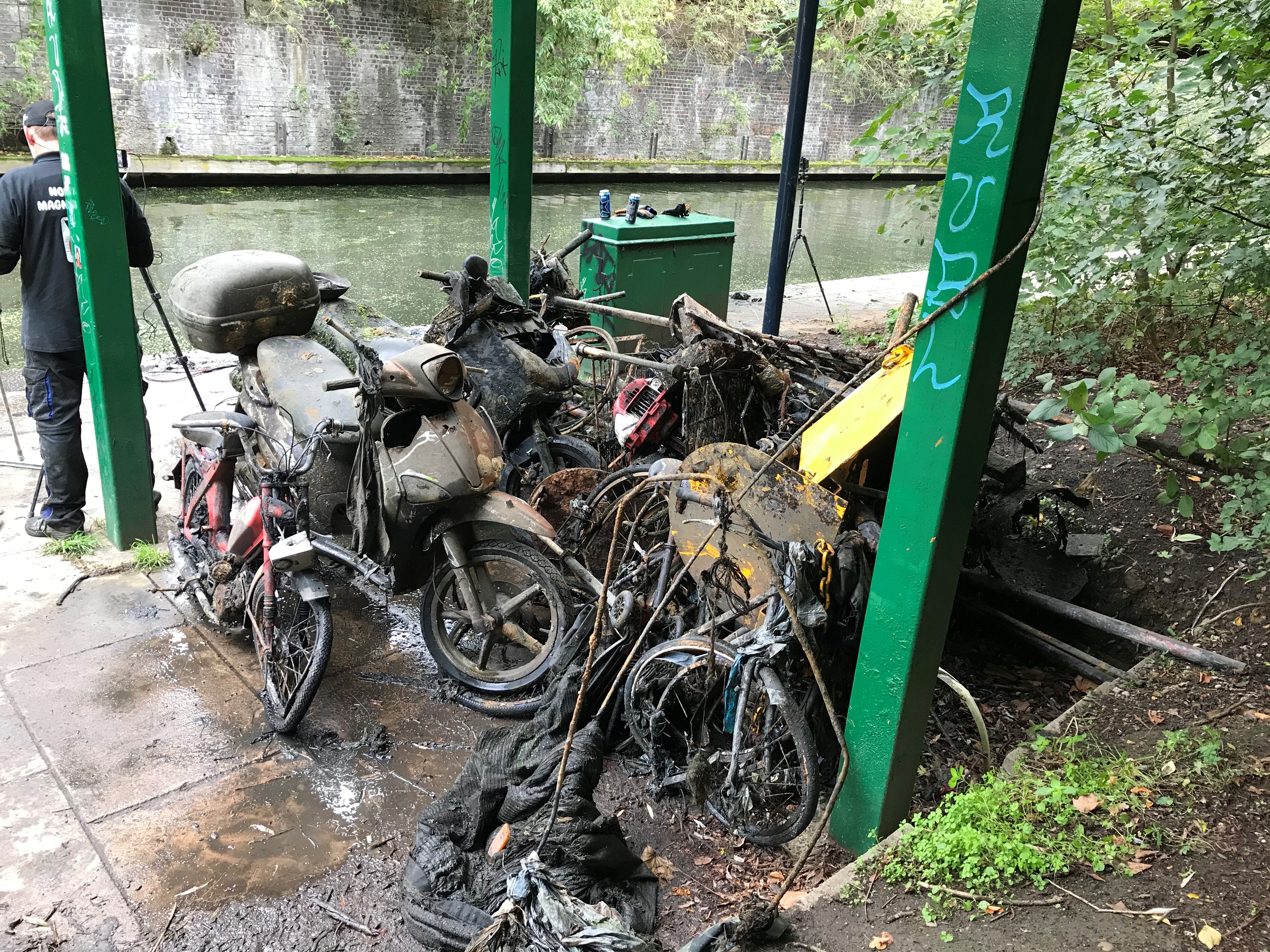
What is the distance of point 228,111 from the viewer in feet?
69.4

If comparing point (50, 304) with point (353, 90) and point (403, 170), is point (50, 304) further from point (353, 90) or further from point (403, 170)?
point (353, 90)

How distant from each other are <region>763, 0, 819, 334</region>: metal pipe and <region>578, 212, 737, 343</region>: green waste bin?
0.53 m

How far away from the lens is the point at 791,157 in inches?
312

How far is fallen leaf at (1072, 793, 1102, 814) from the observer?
2914 millimetres

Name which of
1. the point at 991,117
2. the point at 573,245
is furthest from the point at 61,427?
the point at 991,117

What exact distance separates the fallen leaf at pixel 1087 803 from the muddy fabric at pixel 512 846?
4.54 ft

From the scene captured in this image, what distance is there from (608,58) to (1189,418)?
25117mm

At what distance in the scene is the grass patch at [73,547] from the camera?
4918mm

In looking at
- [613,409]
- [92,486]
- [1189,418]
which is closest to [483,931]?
[1189,418]

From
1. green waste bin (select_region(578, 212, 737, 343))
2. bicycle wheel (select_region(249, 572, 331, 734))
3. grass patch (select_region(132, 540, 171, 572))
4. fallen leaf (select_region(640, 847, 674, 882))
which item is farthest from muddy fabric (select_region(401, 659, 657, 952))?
green waste bin (select_region(578, 212, 737, 343))

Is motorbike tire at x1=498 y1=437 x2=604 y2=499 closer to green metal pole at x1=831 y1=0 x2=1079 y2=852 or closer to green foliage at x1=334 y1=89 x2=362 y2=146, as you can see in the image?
green metal pole at x1=831 y1=0 x2=1079 y2=852

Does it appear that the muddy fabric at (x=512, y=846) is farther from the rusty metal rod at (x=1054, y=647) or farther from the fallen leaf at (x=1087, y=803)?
the rusty metal rod at (x=1054, y=647)

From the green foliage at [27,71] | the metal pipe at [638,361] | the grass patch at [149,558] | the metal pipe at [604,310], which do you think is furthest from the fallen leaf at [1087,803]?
the green foliage at [27,71]

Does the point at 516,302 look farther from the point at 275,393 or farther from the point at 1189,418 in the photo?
the point at 1189,418
